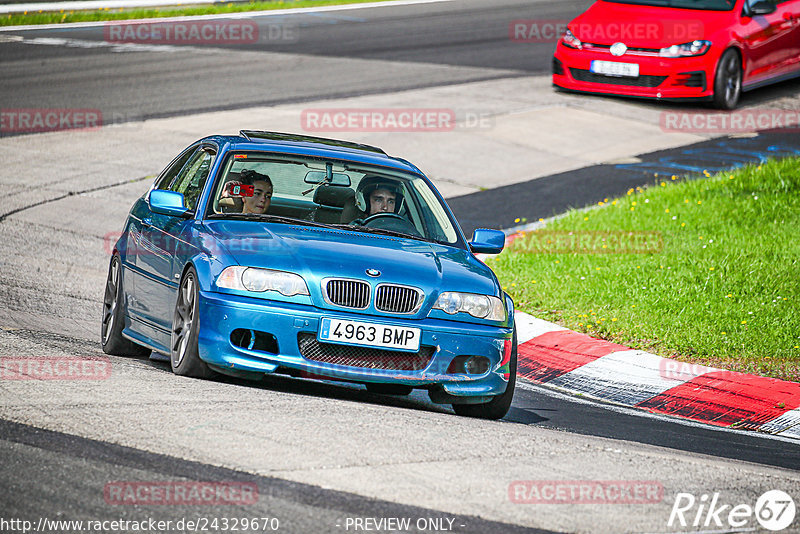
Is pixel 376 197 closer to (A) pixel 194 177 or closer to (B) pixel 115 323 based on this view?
(A) pixel 194 177

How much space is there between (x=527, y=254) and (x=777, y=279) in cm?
251

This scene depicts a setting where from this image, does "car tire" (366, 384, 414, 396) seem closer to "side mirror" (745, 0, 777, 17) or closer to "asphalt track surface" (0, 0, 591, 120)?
"asphalt track surface" (0, 0, 591, 120)

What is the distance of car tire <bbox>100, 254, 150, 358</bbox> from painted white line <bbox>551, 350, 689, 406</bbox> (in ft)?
9.66

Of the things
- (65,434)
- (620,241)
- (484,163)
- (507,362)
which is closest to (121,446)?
(65,434)

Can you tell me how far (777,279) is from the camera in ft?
Answer: 34.6

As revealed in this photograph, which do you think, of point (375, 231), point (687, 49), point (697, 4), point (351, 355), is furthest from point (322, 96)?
point (351, 355)

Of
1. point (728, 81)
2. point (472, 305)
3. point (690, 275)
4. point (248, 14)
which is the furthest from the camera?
point (248, 14)

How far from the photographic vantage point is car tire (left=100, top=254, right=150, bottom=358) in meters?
8.04

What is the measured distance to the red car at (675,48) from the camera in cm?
1775

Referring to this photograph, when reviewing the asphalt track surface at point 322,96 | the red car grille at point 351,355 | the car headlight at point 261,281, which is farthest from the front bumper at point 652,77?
the car headlight at point 261,281

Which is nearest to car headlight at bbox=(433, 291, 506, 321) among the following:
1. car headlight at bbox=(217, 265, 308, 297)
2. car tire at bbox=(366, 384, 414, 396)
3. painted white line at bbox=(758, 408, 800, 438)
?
car tire at bbox=(366, 384, 414, 396)

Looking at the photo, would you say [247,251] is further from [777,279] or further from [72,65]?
[72,65]

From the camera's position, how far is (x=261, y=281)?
21.5ft

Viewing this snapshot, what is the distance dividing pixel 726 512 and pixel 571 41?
1410cm
